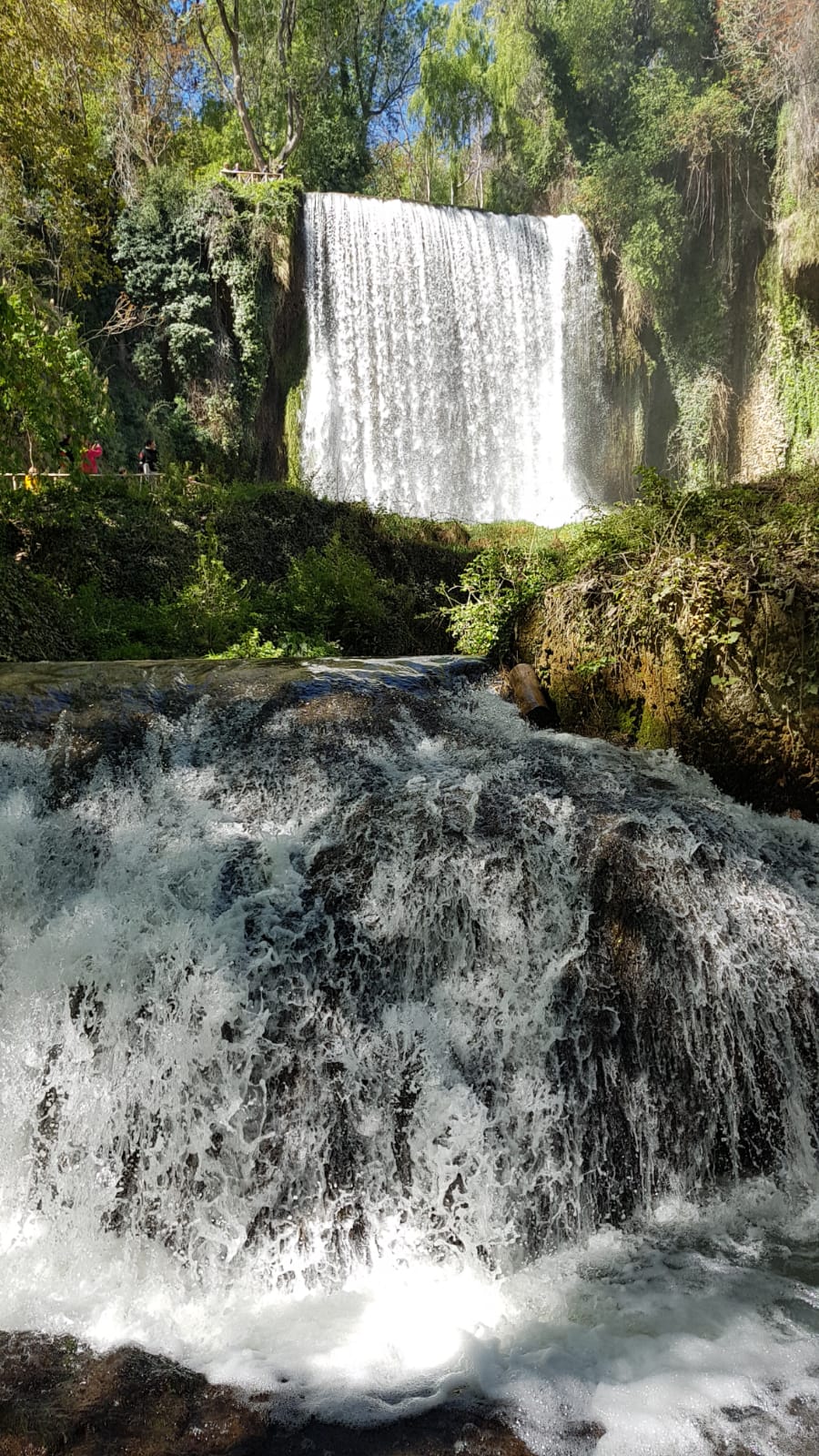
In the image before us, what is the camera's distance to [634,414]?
22.0 m

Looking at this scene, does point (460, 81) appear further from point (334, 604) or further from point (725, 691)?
point (725, 691)

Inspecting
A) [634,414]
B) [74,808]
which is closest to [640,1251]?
[74,808]

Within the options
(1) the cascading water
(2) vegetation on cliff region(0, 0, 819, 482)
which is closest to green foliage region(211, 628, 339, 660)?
(2) vegetation on cliff region(0, 0, 819, 482)

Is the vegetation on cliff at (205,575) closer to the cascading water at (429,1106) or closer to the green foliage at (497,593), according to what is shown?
the green foliage at (497,593)

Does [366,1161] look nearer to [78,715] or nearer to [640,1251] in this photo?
[640,1251]

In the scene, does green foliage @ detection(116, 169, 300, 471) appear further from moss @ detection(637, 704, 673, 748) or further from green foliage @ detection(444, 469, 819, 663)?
moss @ detection(637, 704, 673, 748)

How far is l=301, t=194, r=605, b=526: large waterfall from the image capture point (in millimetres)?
18859

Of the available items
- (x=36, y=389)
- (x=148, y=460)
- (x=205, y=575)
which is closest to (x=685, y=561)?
(x=205, y=575)

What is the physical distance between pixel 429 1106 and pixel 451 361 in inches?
730

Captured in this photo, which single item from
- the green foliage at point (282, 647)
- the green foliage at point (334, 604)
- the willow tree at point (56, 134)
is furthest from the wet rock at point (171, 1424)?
the willow tree at point (56, 134)

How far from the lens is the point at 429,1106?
3.66m

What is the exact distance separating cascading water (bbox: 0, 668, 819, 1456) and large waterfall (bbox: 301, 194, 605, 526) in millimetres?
14809

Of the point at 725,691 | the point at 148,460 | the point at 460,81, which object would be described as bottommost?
the point at 725,691

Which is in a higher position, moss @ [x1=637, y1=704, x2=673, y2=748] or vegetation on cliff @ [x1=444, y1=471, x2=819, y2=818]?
vegetation on cliff @ [x1=444, y1=471, x2=819, y2=818]
